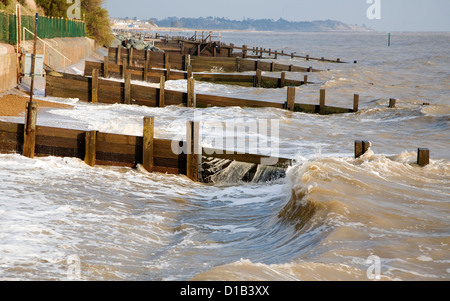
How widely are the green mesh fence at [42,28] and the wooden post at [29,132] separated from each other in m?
13.0

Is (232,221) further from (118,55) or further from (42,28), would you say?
(118,55)

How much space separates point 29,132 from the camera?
543 inches

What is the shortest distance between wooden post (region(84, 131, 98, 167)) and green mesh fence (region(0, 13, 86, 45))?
1361 centimetres

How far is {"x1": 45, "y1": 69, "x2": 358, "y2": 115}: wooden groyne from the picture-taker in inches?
942

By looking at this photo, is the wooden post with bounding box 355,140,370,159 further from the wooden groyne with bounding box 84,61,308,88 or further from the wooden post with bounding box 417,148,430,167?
the wooden groyne with bounding box 84,61,308,88

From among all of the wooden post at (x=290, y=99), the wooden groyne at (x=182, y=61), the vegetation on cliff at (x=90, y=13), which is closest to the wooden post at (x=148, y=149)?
the wooden post at (x=290, y=99)

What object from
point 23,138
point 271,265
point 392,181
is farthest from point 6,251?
point 392,181

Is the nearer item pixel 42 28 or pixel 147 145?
pixel 147 145

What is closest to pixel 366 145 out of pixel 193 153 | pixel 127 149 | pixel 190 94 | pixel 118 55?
pixel 193 153

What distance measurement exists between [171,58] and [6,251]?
36204mm

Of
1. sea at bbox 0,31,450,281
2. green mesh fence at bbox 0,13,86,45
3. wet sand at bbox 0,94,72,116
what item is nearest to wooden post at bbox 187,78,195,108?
wet sand at bbox 0,94,72,116

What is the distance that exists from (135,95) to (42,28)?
14.3 metres

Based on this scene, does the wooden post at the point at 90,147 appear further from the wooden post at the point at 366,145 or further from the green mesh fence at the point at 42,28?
the green mesh fence at the point at 42,28

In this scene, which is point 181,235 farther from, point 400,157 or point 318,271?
point 400,157
